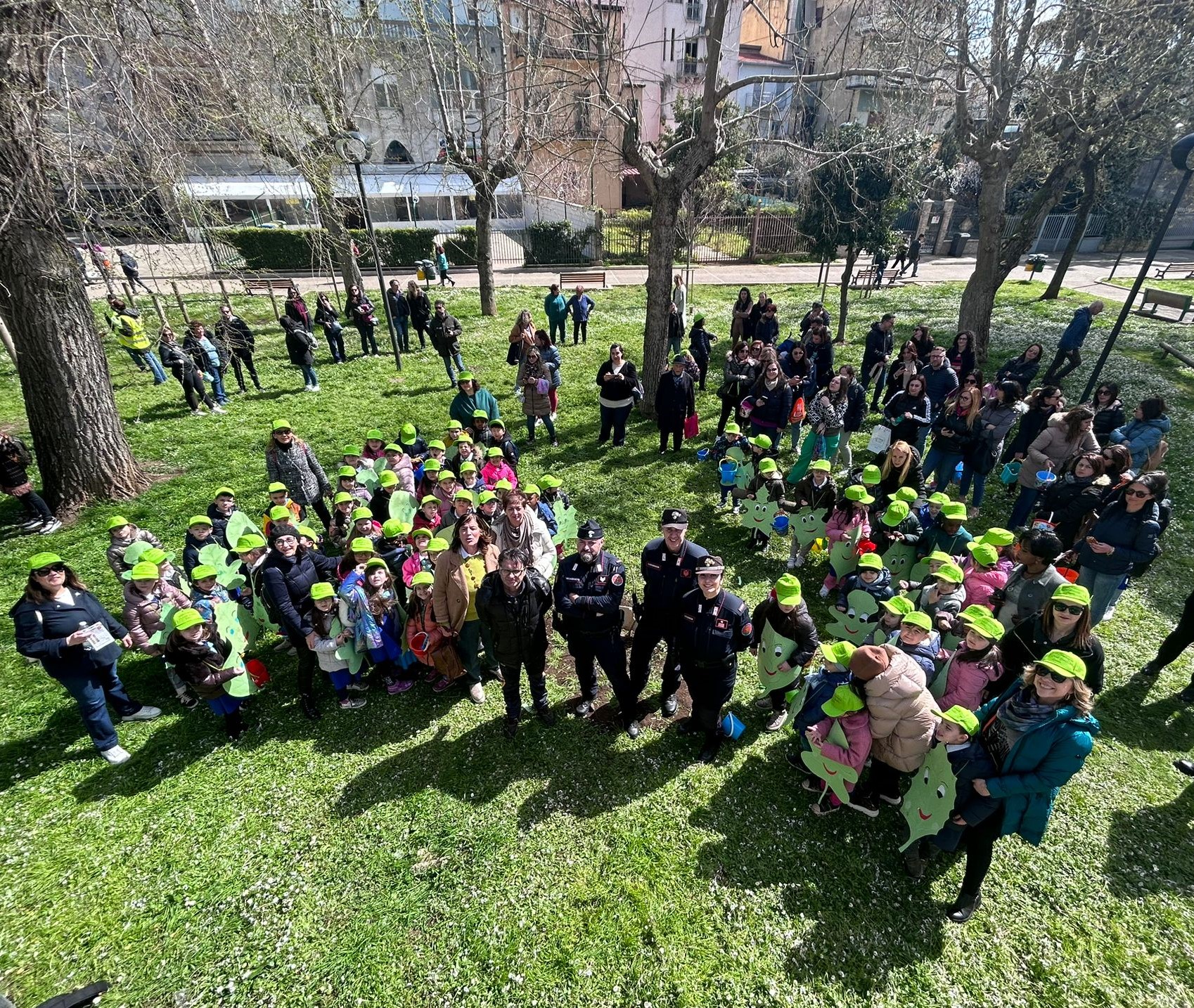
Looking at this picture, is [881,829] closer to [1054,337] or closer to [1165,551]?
[1165,551]

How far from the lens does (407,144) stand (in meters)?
30.0

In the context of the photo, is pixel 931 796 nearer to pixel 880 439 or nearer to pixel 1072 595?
pixel 1072 595

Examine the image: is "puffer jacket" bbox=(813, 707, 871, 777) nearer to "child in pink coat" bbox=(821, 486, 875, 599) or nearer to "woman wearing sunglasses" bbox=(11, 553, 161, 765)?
"child in pink coat" bbox=(821, 486, 875, 599)

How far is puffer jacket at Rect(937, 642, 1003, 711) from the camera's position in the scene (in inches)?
181

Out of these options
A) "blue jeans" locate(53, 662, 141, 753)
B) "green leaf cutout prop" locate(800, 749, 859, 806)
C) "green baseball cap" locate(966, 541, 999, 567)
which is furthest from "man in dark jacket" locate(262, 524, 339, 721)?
"green baseball cap" locate(966, 541, 999, 567)

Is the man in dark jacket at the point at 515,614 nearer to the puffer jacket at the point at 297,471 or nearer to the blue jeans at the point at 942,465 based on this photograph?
the puffer jacket at the point at 297,471

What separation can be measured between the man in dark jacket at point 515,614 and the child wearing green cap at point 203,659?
2.44 meters

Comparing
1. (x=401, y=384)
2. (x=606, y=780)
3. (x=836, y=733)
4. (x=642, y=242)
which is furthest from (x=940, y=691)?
(x=642, y=242)

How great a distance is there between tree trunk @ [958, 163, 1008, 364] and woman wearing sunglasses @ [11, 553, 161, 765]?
47.9 feet

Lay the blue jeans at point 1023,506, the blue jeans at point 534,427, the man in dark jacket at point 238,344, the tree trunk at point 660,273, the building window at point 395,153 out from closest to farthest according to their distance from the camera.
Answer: the blue jeans at point 1023,506 → the tree trunk at point 660,273 → the blue jeans at point 534,427 → the man in dark jacket at point 238,344 → the building window at point 395,153

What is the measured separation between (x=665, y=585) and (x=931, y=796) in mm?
2480

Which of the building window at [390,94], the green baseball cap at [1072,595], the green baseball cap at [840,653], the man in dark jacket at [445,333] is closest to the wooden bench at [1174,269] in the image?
the man in dark jacket at [445,333]

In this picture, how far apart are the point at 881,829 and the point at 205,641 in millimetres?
6111

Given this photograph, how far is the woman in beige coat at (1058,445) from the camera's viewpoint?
7.57 meters
